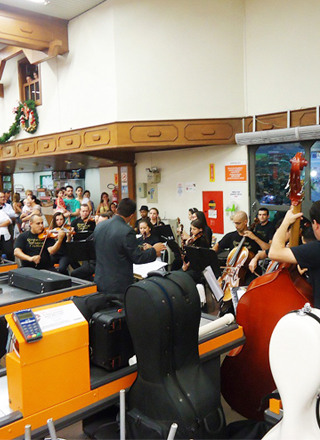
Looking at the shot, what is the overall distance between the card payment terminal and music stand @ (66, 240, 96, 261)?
10.6 ft

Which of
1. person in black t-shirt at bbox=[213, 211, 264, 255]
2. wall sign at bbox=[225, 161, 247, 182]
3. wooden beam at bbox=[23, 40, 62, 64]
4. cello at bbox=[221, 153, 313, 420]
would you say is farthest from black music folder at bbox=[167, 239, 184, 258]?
wooden beam at bbox=[23, 40, 62, 64]

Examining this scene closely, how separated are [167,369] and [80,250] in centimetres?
319

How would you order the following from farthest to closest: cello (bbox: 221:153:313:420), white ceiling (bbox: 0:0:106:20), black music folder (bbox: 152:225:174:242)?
white ceiling (bbox: 0:0:106:20), black music folder (bbox: 152:225:174:242), cello (bbox: 221:153:313:420)

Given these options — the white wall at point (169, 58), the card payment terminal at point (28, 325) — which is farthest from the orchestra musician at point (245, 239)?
the card payment terminal at point (28, 325)

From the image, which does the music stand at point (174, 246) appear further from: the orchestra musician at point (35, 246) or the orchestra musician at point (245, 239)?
the orchestra musician at point (35, 246)

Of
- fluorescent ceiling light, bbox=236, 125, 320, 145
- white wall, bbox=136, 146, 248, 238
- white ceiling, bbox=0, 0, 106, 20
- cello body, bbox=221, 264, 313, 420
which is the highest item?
white ceiling, bbox=0, 0, 106, 20

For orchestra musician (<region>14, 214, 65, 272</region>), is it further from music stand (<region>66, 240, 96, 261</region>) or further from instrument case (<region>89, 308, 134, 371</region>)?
instrument case (<region>89, 308, 134, 371</region>)

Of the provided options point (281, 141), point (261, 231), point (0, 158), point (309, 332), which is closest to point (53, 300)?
point (309, 332)

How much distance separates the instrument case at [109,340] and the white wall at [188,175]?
5076 millimetres

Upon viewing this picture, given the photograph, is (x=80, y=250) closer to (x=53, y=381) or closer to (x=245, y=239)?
(x=245, y=239)

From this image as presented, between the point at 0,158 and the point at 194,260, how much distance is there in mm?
7200

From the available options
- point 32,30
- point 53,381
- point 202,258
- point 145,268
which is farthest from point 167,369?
point 32,30

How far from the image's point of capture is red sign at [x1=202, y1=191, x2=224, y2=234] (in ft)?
24.1

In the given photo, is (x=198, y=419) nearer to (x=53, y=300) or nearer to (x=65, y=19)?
(x=53, y=300)
